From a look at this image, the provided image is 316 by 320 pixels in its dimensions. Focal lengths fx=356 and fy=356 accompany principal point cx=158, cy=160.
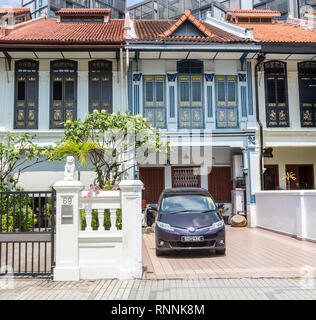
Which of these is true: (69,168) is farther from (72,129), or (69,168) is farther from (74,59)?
(74,59)

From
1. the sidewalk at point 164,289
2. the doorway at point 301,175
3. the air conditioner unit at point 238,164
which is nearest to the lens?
the sidewalk at point 164,289

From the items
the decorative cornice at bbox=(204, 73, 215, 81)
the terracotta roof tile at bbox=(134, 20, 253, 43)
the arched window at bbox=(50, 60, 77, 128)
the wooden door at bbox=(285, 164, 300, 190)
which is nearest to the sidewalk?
the arched window at bbox=(50, 60, 77, 128)

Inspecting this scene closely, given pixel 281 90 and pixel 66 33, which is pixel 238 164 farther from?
pixel 66 33

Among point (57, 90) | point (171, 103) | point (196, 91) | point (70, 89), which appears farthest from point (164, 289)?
point (57, 90)

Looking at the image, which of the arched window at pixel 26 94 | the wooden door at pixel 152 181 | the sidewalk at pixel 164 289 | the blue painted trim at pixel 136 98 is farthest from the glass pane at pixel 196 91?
the sidewalk at pixel 164 289

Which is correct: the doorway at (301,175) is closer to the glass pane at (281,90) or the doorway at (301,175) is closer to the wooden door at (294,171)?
the wooden door at (294,171)

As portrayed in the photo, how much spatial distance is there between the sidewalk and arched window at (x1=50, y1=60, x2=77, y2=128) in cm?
963

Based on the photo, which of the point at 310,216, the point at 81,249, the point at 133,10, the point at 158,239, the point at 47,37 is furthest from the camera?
the point at 133,10

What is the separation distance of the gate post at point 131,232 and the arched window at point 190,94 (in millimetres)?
8873

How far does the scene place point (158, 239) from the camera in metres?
8.48

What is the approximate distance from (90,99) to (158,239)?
28.3 feet

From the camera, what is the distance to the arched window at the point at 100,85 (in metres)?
15.2
